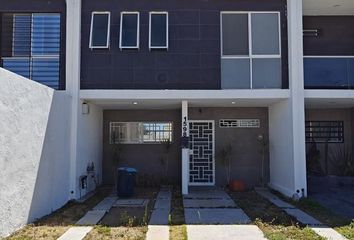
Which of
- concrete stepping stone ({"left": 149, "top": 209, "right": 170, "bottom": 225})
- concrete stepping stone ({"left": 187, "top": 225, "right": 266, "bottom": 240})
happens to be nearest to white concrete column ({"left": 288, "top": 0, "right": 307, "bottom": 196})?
concrete stepping stone ({"left": 187, "top": 225, "right": 266, "bottom": 240})

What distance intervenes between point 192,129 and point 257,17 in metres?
4.67

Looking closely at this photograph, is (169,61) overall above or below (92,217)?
above

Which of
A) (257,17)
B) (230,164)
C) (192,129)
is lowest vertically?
(230,164)

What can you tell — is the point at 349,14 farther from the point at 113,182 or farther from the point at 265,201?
the point at 113,182

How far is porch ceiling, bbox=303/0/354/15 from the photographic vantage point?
40.2 ft

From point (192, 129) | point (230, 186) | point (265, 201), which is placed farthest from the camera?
point (192, 129)

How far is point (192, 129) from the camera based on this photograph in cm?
1409

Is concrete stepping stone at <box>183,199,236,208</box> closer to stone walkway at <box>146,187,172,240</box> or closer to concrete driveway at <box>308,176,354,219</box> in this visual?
stone walkway at <box>146,187,172,240</box>

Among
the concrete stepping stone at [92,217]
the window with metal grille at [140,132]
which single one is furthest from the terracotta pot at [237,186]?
the concrete stepping stone at [92,217]

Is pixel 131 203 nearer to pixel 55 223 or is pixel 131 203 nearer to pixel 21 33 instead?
pixel 55 223

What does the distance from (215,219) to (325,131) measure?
24.6 ft

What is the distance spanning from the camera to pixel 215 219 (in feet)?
28.6

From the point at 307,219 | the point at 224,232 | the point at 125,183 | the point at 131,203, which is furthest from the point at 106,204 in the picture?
the point at 307,219

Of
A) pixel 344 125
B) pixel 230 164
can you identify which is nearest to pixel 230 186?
pixel 230 164
